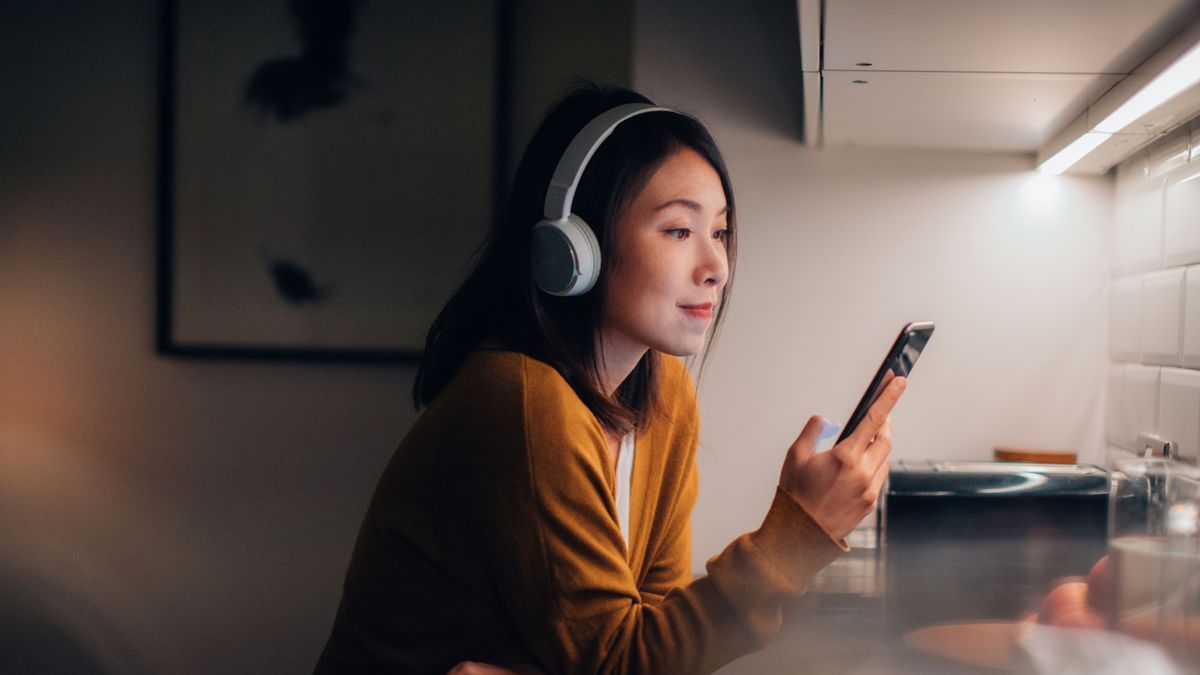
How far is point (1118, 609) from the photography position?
2.52ft

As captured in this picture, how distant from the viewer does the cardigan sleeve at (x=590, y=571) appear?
30.3 inches

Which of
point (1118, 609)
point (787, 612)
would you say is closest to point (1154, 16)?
point (1118, 609)

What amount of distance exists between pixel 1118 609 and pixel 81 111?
5.98ft

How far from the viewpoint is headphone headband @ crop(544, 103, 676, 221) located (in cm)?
87

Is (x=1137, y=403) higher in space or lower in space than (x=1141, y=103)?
lower

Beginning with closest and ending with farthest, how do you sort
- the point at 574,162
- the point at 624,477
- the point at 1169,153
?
the point at 574,162 → the point at 624,477 → the point at 1169,153

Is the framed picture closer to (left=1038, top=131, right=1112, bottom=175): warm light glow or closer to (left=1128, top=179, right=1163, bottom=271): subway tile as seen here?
(left=1038, top=131, right=1112, bottom=175): warm light glow

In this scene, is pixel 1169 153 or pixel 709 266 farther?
pixel 1169 153

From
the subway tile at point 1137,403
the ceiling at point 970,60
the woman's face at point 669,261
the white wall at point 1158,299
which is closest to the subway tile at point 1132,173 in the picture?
the white wall at point 1158,299

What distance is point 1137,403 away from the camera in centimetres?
121

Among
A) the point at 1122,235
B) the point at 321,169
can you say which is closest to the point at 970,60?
the point at 1122,235

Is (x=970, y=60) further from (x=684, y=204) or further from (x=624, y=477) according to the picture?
(x=624, y=477)

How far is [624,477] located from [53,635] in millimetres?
1411

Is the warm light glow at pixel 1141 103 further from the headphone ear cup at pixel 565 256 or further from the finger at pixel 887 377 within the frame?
the headphone ear cup at pixel 565 256
